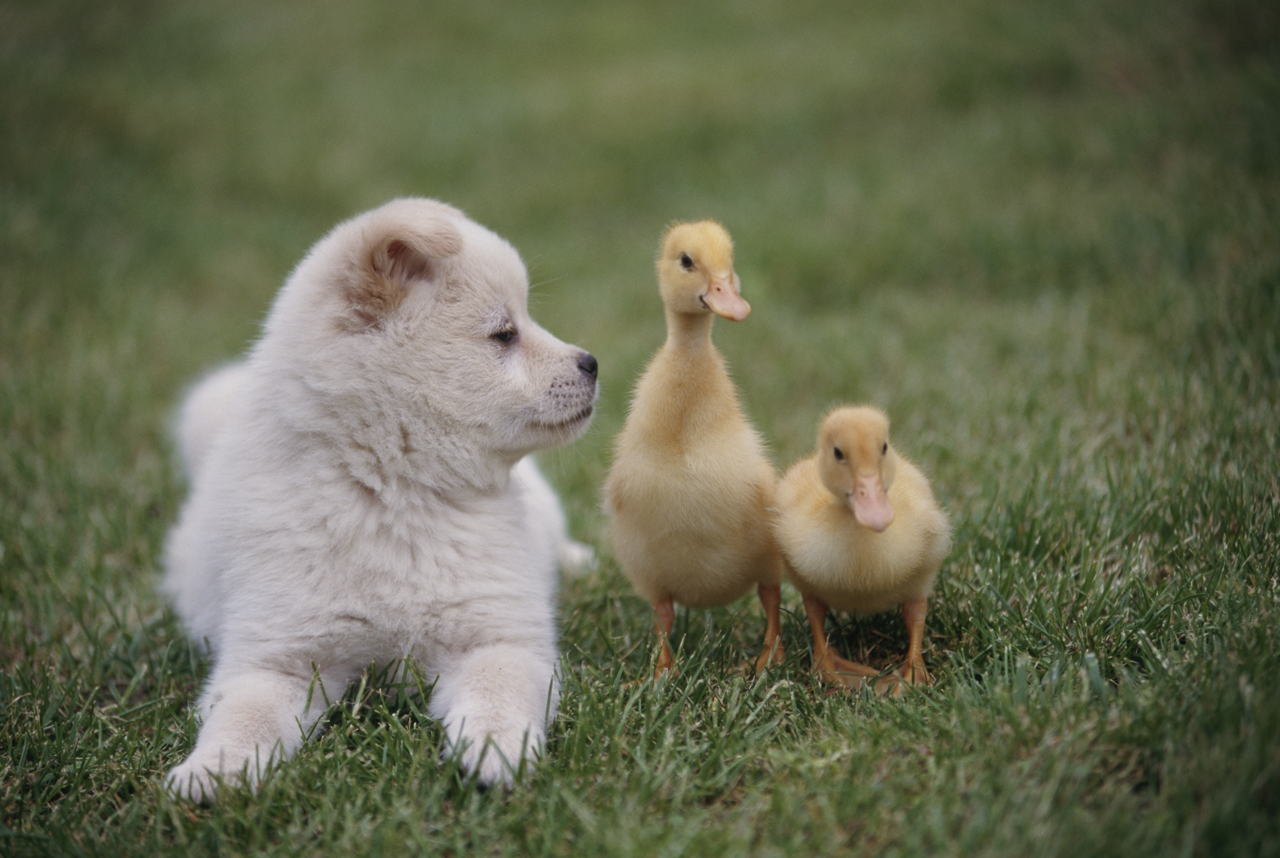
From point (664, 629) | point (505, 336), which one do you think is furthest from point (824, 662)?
point (505, 336)

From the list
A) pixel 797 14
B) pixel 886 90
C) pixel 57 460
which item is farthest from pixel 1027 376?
pixel 797 14

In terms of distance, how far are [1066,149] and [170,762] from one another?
6695 millimetres

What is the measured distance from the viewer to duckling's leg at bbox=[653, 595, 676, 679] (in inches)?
101

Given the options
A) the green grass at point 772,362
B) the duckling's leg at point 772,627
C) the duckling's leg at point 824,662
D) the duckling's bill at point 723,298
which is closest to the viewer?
the green grass at point 772,362

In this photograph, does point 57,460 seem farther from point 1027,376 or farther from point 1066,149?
point 1066,149

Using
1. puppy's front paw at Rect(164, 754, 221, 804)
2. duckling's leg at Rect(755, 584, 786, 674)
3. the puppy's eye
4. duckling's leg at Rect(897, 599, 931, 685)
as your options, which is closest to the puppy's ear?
the puppy's eye

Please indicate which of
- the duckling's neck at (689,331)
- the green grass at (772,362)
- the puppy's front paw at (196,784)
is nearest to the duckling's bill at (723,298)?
the duckling's neck at (689,331)

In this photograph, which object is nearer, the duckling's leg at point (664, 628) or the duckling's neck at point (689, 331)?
the duckling's neck at point (689, 331)

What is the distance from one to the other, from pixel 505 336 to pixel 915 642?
1.31 meters

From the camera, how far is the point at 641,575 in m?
2.54

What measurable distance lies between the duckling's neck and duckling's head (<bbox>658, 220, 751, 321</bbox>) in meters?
0.03

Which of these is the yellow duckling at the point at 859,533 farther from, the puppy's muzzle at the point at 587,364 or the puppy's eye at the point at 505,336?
the puppy's eye at the point at 505,336

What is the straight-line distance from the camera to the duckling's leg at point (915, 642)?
238 cm

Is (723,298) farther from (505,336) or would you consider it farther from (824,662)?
(824,662)
